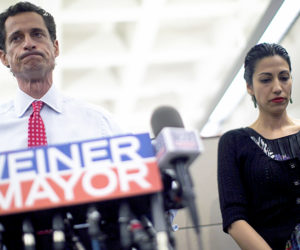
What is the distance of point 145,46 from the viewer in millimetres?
3650

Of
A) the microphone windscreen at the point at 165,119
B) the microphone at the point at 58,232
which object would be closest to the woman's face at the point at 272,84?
the microphone windscreen at the point at 165,119

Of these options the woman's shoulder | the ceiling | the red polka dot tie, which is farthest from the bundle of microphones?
the ceiling

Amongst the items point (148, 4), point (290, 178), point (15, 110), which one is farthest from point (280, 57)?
point (148, 4)

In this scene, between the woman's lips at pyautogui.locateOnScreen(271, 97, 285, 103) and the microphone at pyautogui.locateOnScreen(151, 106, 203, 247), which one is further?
the woman's lips at pyautogui.locateOnScreen(271, 97, 285, 103)

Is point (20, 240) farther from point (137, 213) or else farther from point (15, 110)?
point (15, 110)

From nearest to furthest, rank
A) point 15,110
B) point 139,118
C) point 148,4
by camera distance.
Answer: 1. point 15,110
2. point 148,4
3. point 139,118

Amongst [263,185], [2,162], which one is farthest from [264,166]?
[2,162]

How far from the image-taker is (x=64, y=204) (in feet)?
1.58

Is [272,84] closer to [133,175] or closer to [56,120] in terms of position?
[56,120]

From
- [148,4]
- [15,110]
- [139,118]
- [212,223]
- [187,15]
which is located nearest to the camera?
[15,110]

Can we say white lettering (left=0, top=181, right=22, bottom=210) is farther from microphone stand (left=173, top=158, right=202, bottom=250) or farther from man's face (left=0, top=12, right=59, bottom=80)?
man's face (left=0, top=12, right=59, bottom=80)

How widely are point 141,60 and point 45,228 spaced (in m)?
3.43

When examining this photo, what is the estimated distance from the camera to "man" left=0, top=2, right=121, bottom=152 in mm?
869

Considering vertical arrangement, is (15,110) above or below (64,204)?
above
